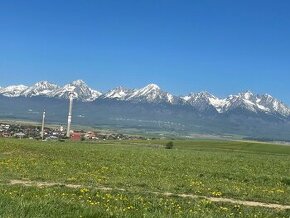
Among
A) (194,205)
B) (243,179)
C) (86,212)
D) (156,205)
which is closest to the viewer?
(86,212)

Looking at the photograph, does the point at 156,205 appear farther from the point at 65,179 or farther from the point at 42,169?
the point at 42,169

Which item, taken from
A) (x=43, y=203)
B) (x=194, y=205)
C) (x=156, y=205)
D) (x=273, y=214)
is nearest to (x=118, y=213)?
(x=43, y=203)

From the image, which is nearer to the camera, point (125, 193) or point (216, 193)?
point (125, 193)

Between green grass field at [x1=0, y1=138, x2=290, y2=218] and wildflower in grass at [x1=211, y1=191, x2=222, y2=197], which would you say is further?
wildflower in grass at [x1=211, y1=191, x2=222, y2=197]

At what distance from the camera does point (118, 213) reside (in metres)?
13.3

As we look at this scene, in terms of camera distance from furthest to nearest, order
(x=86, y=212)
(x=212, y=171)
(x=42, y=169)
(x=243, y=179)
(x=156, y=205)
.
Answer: (x=212, y=171), (x=243, y=179), (x=42, y=169), (x=156, y=205), (x=86, y=212)

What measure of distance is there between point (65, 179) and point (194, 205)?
10213 mm

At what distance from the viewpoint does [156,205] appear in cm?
1733

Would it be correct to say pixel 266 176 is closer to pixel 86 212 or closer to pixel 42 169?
pixel 42 169

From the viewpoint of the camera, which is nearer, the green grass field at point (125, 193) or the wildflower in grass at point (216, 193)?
the green grass field at point (125, 193)

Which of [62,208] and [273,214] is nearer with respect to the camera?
[62,208]

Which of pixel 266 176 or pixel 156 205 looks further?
pixel 266 176

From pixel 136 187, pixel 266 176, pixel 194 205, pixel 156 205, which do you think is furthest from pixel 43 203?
pixel 266 176

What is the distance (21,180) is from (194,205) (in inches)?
428
